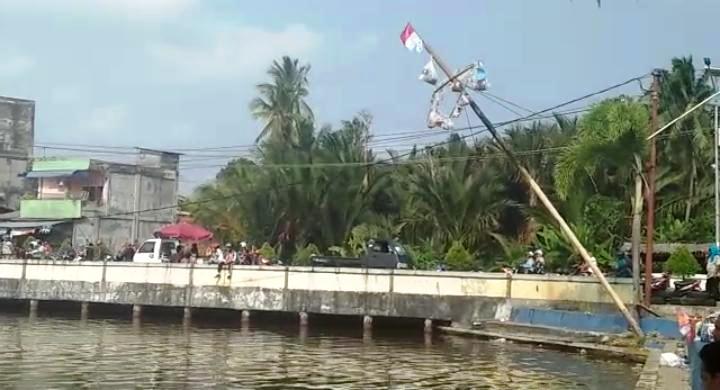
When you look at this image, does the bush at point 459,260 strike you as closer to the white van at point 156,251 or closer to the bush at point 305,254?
the bush at point 305,254

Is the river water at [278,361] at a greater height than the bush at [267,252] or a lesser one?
lesser

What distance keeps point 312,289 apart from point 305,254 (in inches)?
388

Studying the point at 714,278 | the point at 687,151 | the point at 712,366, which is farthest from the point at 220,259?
the point at 712,366

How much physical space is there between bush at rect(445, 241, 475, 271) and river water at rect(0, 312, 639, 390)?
5962mm

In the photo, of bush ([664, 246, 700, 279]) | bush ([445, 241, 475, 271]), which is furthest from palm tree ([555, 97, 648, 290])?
bush ([445, 241, 475, 271])

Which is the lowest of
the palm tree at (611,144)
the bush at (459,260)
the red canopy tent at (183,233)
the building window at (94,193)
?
the bush at (459,260)

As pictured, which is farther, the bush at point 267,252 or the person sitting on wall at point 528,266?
the bush at point 267,252

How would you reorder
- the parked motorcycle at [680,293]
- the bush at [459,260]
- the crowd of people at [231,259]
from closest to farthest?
the parked motorcycle at [680,293], the crowd of people at [231,259], the bush at [459,260]

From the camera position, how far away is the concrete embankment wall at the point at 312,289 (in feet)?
98.6

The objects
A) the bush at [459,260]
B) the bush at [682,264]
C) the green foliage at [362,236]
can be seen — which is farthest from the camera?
the green foliage at [362,236]

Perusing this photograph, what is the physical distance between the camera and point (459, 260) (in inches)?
1542

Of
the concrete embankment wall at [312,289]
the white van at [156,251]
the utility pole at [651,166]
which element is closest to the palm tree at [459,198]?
the concrete embankment wall at [312,289]

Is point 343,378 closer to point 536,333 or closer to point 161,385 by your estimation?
point 161,385

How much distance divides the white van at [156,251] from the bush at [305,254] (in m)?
5.35
